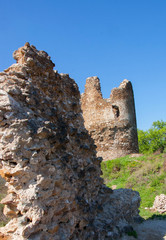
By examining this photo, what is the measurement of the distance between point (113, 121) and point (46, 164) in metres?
12.6

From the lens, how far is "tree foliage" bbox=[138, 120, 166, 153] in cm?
2609

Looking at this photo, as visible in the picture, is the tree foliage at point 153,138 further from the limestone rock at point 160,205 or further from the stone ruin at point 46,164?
the stone ruin at point 46,164

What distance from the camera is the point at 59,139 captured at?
413cm

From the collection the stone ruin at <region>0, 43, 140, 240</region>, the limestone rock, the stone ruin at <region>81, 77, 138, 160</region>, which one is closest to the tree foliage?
the stone ruin at <region>81, 77, 138, 160</region>

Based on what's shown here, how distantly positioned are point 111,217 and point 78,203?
1410mm

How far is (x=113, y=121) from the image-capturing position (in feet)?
52.1

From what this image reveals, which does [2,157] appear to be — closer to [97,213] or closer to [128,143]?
[97,213]

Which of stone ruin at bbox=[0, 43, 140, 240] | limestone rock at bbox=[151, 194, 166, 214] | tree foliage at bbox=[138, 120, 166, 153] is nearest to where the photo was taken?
stone ruin at bbox=[0, 43, 140, 240]

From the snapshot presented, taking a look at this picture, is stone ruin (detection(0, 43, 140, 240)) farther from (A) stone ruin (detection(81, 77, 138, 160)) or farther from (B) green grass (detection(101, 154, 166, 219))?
(A) stone ruin (detection(81, 77, 138, 160))

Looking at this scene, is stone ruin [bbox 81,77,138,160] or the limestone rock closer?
the limestone rock

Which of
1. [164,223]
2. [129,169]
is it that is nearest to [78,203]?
[164,223]

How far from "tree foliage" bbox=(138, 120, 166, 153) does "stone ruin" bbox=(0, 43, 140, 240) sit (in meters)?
21.2

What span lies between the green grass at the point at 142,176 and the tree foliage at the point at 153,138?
12.7 metres

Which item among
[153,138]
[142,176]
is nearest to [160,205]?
[142,176]
